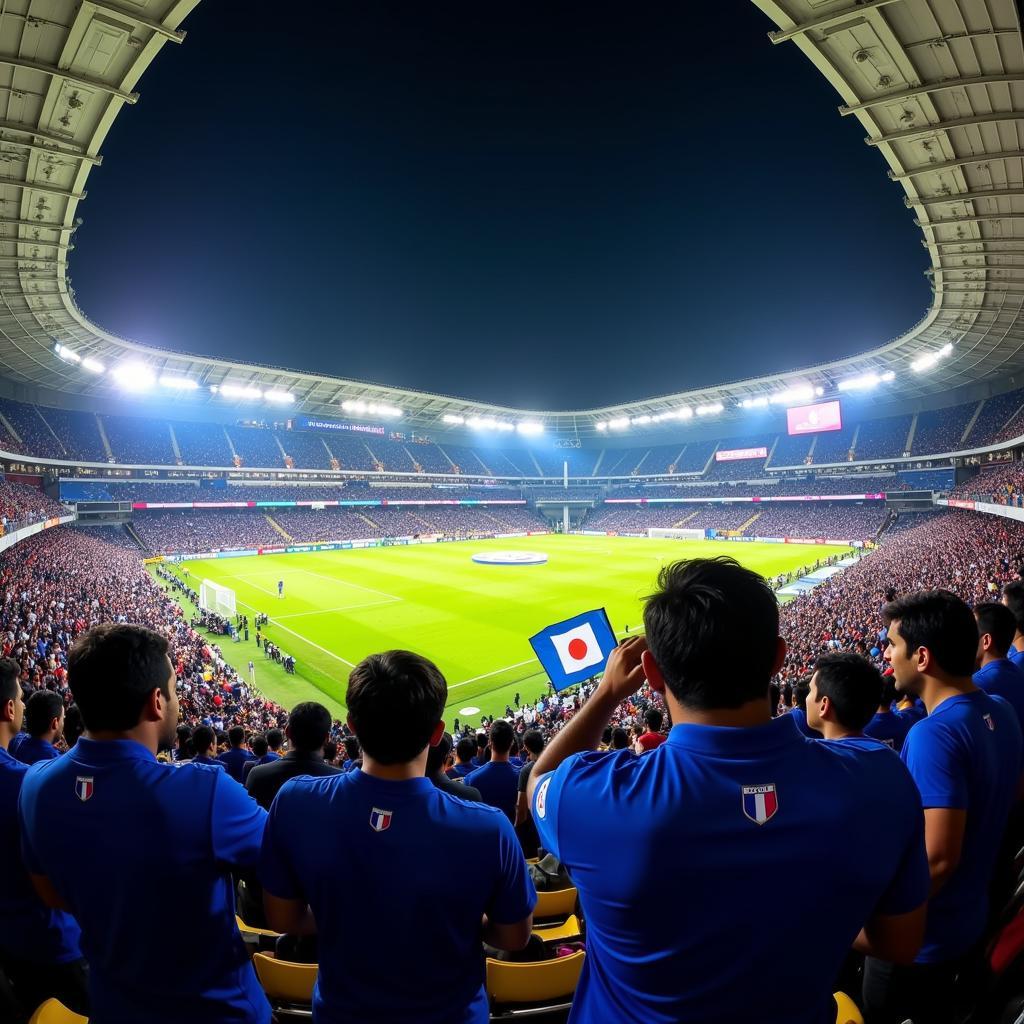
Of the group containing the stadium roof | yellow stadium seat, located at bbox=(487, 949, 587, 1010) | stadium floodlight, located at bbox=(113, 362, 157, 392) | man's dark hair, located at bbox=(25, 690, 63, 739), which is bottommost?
yellow stadium seat, located at bbox=(487, 949, 587, 1010)

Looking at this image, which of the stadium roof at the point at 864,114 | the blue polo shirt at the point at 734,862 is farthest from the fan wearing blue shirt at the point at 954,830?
the stadium roof at the point at 864,114

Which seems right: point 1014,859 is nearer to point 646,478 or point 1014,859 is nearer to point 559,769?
point 559,769

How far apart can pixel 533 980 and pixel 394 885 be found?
1767 millimetres

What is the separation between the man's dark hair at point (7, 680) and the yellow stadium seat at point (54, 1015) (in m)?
1.85

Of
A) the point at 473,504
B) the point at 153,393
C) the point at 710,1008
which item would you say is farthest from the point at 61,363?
the point at 710,1008

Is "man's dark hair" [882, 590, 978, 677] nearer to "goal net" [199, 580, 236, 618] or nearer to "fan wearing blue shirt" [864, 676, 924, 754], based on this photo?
"fan wearing blue shirt" [864, 676, 924, 754]

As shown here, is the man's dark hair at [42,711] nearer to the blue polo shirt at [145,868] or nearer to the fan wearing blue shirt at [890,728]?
the blue polo shirt at [145,868]

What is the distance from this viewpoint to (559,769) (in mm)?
1876

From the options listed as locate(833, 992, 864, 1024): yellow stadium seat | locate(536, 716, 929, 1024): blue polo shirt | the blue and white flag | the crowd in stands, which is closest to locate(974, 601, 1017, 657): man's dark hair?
the crowd in stands

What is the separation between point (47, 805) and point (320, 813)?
4.05 feet

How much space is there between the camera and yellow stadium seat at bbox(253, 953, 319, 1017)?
309 cm

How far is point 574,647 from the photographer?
1000 centimetres

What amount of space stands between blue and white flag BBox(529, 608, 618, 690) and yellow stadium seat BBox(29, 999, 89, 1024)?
717cm

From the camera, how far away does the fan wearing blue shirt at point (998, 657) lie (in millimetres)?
4195
